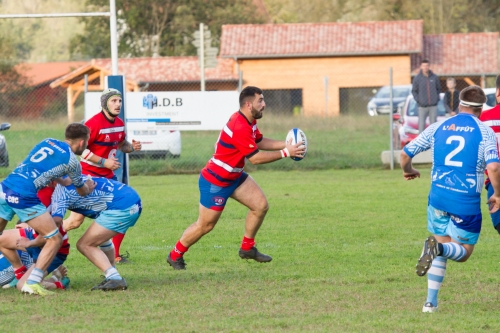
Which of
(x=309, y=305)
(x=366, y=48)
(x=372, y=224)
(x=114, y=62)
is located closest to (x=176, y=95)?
(x=114, y=62)

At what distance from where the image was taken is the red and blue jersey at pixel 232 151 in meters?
8.50

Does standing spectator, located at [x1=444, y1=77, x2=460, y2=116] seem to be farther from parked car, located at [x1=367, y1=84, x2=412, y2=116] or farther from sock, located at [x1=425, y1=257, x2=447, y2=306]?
parked car, located at [x1=367, y1=84, x2=412, y2=116]

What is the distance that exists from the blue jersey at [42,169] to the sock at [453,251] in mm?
3088

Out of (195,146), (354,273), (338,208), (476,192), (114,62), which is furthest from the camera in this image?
(195,146)

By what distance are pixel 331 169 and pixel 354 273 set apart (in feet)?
39.4

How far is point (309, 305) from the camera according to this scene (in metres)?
6.80

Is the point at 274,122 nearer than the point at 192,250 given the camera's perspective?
No

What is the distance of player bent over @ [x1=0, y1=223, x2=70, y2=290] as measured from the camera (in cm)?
749

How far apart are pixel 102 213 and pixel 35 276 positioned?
79 centimetres

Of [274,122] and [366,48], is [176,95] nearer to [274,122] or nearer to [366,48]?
[274,122]

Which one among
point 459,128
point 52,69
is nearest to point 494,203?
point 459,128

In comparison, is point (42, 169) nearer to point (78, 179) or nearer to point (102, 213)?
point (78, 179)

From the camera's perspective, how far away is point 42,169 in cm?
711

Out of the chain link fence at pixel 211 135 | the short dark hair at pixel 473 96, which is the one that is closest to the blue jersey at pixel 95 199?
the short dark hair at pixel 473 96
